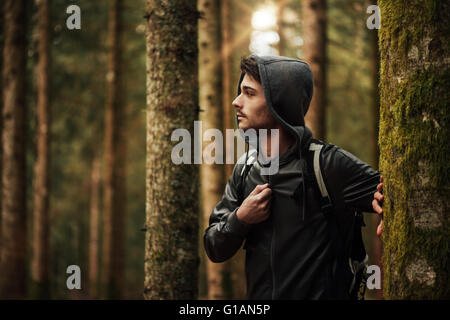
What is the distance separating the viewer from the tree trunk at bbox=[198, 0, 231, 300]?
7750 millimetres

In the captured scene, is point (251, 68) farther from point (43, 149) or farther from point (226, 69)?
point (43, 149)

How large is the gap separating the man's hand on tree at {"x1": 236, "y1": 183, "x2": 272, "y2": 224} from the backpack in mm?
278

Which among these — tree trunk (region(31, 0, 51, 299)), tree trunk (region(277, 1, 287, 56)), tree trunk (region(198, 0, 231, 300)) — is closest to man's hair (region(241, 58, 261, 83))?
tree trunk (region(198, 0, 231, 300))

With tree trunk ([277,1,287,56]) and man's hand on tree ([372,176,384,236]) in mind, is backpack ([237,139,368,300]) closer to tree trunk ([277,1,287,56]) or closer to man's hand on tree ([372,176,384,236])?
man's hand on tree ([372,176,384,236])

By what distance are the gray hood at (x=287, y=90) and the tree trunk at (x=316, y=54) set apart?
4744mm

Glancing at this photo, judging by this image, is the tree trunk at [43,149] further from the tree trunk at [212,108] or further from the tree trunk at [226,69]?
the tree trunk at [212,108]

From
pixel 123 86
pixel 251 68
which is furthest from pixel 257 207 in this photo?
pixel 123 86

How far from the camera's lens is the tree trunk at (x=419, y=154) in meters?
2.12

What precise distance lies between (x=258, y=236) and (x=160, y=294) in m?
1.80

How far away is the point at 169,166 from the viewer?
158 inches

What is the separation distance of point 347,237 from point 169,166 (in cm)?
201

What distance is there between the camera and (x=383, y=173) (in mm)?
2367

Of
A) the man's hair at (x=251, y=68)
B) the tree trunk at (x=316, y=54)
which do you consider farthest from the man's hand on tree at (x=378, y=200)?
the tree trunk at (x=316, y=54)

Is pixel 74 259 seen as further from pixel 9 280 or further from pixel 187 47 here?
pixel 187 47
